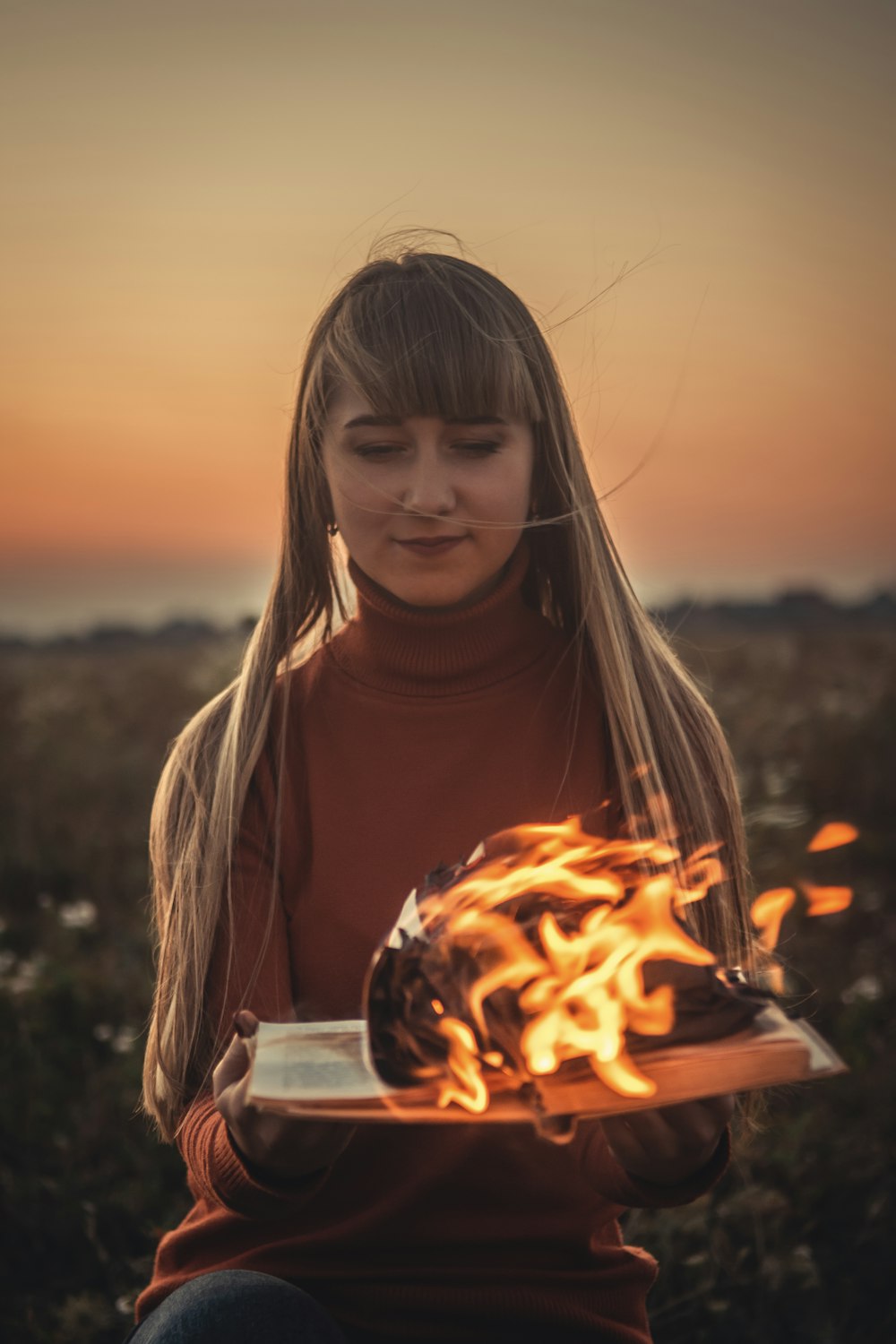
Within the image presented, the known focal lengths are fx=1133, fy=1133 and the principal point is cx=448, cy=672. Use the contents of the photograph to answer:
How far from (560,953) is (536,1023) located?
106 millimetres

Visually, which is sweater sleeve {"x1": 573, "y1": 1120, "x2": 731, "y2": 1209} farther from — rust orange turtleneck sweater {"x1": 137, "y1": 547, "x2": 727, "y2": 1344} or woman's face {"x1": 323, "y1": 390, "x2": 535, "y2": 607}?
woman's face {"x1": 323, "y1": 390, "x2": 535, "y2": 607}

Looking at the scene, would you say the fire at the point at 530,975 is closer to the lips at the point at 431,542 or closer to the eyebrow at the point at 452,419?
the lips at the point at 431,542

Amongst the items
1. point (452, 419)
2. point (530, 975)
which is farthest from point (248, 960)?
point (452, 419)

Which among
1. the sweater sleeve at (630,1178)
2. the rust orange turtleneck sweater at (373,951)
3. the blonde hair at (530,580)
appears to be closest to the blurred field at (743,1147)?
the blonde hair at (530,580)

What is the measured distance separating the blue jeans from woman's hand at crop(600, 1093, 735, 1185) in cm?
56

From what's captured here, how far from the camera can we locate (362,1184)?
2105 millimetres

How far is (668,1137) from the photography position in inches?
64.2

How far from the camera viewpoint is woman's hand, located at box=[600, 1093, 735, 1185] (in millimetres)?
1581

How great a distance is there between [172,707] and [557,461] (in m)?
8.39

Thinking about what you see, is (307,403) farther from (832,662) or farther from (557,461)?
(832,662)

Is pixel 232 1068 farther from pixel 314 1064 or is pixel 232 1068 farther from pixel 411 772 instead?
pixel 411 772

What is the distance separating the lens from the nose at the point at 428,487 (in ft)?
7.08

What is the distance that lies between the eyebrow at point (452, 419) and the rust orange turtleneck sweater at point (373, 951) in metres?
0.33

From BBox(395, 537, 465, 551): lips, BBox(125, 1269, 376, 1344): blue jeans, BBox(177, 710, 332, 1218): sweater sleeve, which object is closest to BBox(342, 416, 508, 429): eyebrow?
BBox(395, 537, 465, 551): lips
